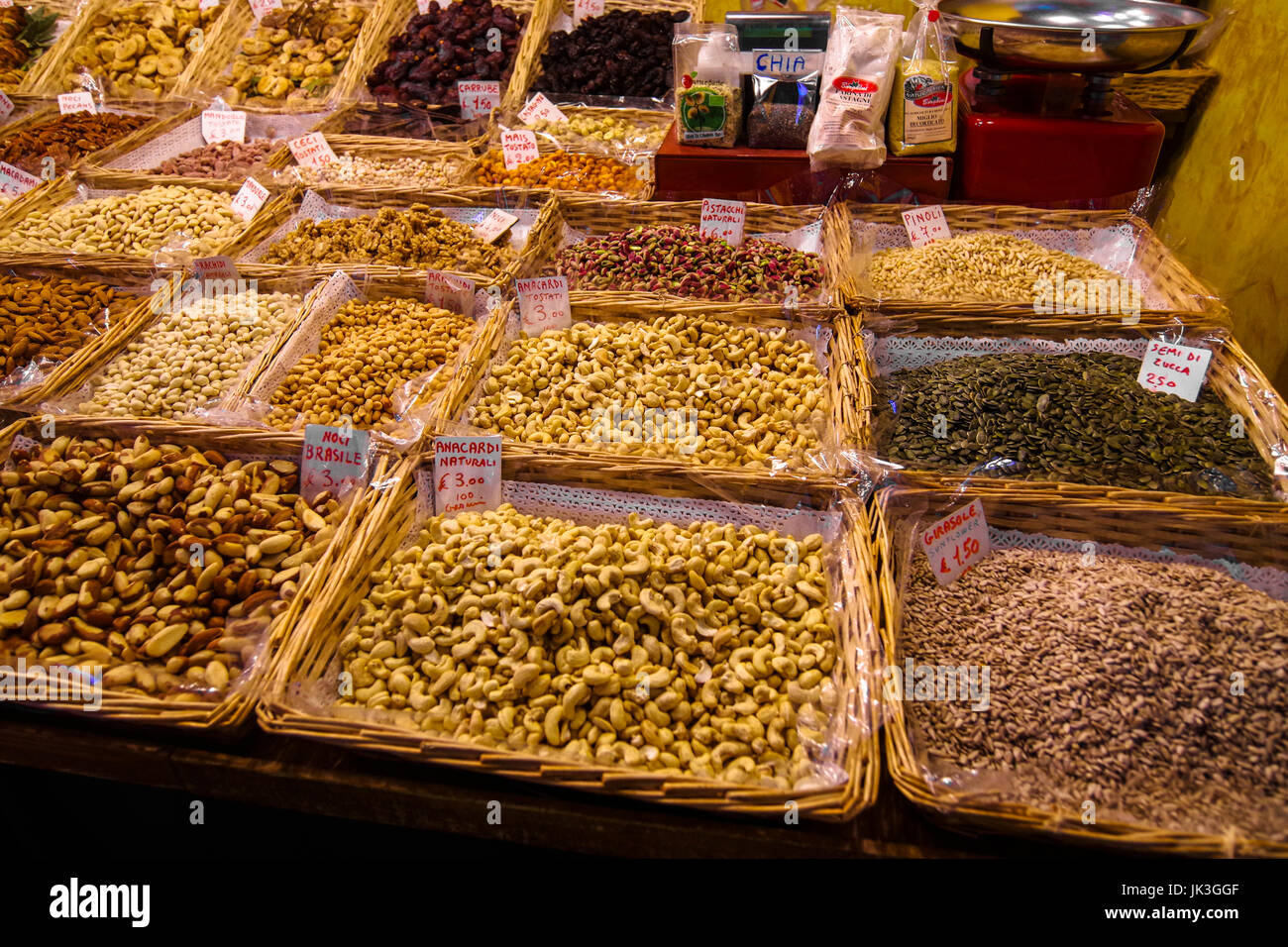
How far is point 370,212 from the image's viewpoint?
2.66m

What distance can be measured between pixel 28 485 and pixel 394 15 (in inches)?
115

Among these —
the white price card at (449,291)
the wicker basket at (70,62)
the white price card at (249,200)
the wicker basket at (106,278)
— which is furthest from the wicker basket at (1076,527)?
the wicker basket at (70,62)

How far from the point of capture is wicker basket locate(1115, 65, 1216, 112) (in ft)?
8.70

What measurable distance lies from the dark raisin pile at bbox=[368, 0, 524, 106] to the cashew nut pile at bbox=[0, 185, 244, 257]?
3.16 feet

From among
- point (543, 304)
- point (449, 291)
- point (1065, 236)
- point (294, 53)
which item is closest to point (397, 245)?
point (449, 291)

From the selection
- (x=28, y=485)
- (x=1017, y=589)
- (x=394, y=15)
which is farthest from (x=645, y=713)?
(x=394, y=15)

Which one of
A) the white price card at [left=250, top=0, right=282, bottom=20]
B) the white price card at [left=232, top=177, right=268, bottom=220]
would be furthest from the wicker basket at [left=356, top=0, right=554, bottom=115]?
the white price card at [left=232, top=177, right=268, bottom=220]

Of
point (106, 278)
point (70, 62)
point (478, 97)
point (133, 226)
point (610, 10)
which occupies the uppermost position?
point (610, 10)

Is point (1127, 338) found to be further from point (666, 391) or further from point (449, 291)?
point (449, 291)

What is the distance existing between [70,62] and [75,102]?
413 mm

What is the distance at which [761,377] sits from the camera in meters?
1.87

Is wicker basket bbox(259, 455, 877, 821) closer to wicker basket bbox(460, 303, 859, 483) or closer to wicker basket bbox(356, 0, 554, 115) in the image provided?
wicker basket bbox(460, 303, 859, 483)

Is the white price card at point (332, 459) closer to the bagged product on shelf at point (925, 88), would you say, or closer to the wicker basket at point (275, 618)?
the wicker basket at point (275, 618)
